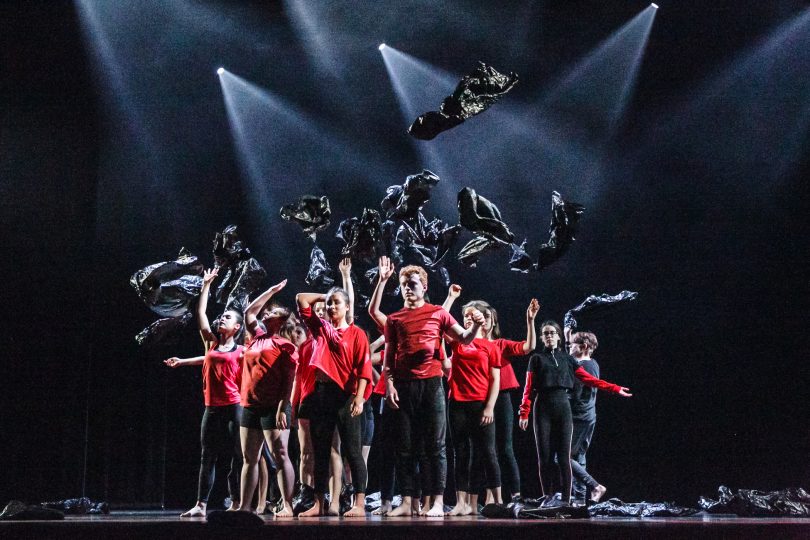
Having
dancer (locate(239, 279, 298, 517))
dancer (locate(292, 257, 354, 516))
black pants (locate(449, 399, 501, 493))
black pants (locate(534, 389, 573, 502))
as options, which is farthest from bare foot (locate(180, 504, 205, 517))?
black pants (locate(534, 389, 573, 502))

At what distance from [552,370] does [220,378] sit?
7.07 ft

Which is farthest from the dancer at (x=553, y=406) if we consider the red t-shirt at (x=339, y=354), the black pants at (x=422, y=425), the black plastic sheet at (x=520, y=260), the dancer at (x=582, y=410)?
the black plastic sheet at (x=520, y=260)

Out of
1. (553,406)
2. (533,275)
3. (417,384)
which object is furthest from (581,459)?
(417,384)

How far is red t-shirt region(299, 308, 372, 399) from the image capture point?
4.25m

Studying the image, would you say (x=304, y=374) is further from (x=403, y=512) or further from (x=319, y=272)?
(x=319, y=272)

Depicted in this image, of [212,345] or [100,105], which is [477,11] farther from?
[212,345]

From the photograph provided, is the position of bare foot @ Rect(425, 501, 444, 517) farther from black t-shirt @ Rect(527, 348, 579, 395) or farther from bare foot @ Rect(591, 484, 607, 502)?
bare foot @ Rect(591, 484, 607, 502)

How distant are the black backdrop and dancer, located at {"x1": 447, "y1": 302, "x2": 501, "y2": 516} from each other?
2198mm

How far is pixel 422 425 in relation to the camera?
4.18 metres

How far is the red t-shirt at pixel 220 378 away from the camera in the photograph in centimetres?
473

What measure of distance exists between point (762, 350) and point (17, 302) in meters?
6.20

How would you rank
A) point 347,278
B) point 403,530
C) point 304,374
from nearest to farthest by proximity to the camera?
point 403,530 → point 347,278 → point 304,374

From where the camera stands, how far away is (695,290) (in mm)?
6602

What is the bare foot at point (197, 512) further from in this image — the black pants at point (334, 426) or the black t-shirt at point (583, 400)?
the black t-shirt at point (583, 400)
